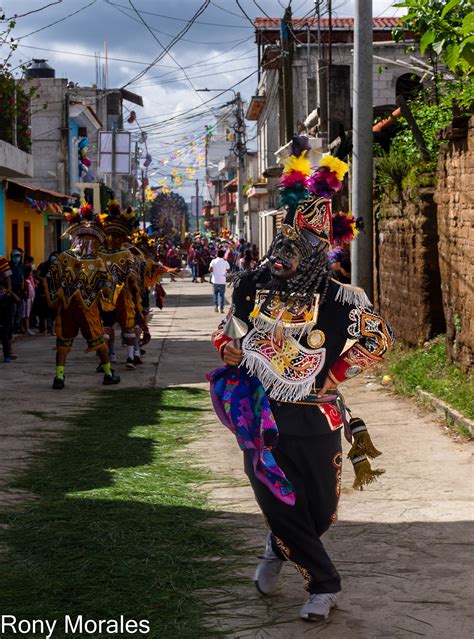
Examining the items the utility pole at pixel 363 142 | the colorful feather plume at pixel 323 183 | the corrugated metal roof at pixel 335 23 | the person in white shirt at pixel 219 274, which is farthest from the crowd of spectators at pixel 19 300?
the corrugated metal roof at pixel 335 23

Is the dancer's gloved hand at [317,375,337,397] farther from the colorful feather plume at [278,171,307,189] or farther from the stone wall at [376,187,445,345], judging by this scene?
the stone wall at [376,187,445,345]

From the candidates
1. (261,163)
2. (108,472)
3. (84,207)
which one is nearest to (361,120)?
(84,207)

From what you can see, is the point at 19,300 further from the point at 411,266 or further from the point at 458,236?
the point at 458,236

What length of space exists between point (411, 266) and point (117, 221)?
→ 3.99 metres

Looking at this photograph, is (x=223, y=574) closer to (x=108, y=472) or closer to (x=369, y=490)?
(x=369, y=490)

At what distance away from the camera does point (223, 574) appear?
556cm

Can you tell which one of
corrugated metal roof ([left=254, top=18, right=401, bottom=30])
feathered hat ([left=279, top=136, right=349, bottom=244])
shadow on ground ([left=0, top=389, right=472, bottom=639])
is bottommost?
shadow on ground ([left=0, top=389, right=472, bottom=639])

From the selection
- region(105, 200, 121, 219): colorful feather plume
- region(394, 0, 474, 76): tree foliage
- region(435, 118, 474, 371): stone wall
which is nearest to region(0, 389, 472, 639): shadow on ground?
region(394, 0, 474, 76): tree foliage

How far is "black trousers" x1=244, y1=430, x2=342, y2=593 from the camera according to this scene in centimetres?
491

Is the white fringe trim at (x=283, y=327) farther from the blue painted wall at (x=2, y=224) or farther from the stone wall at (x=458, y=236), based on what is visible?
the blue painted wall at (x=2, y=224)

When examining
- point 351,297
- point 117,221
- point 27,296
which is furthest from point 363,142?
point 351,297

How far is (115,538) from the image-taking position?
6188 millimetres

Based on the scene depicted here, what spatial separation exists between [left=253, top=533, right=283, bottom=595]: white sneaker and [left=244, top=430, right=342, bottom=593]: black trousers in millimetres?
185

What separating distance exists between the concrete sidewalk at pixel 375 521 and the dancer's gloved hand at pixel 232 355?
1.16 meters
